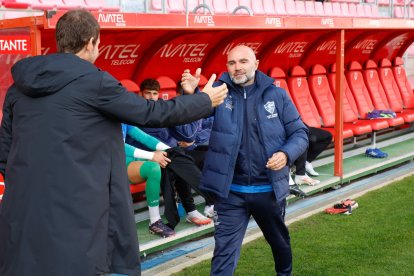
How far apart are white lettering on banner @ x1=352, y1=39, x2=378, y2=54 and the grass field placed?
3.56m

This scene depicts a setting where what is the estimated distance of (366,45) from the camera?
980 cm

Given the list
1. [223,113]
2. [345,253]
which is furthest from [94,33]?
[345,253]

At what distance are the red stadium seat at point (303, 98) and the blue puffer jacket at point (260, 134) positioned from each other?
4.31m

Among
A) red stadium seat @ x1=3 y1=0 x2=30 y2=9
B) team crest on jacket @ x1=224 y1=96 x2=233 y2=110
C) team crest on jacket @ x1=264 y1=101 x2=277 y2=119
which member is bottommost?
team crest on jacket @ x1=264 y1=101 x2=277 y2=119

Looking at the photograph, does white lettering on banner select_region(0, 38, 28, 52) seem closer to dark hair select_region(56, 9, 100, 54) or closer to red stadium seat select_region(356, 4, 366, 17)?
dark hair select_region(56, 9, 100, 54)

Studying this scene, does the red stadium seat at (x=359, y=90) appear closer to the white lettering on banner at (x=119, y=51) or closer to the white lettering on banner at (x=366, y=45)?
the white lettering on banner at (x=366, y=45)

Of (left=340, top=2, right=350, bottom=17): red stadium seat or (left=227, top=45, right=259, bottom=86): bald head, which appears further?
(left=340, top=2, right=350, bottom=17): red stadium seat

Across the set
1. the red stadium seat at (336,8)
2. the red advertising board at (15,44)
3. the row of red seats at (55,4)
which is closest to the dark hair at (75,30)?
the red advertising board at (15,44)

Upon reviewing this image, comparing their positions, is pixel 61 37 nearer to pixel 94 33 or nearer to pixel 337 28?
pixel 94 33

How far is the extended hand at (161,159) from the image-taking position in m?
5.02

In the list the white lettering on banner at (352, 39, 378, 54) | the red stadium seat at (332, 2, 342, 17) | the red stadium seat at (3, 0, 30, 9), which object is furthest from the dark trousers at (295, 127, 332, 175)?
the red stadium seat at (332, 2, 342, 17)

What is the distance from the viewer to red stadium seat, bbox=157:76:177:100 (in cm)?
638

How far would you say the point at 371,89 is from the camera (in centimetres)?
980

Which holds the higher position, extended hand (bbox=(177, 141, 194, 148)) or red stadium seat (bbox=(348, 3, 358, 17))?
red stadium seat (bbox=(348, 3, 358, 17))
